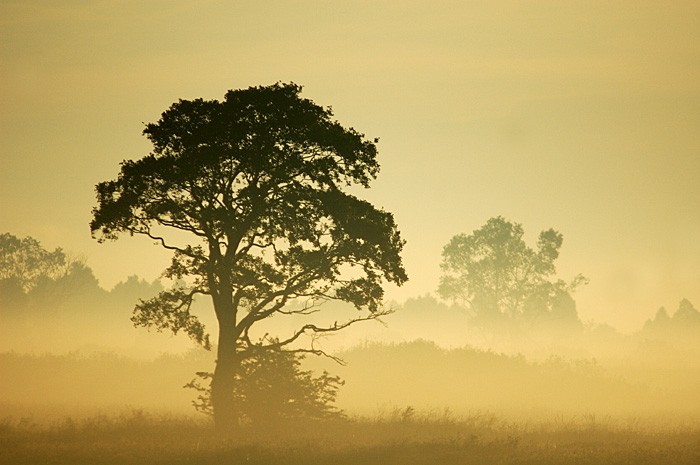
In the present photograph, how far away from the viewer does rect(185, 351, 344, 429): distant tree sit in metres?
23.2

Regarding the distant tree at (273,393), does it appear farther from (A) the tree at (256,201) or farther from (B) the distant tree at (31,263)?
(B) the distant tree at (31,263)

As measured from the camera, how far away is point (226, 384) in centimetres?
2286

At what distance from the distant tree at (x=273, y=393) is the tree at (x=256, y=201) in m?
0.58

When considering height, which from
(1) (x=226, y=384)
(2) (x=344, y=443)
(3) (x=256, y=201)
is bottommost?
(2) (x=344, y=443)

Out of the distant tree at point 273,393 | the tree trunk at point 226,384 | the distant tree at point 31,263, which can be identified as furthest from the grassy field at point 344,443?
the distant tree at point 31,263

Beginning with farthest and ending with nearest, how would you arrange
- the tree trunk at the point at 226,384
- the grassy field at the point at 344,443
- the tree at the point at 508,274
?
the tree at the point at 508,274 → the tree trunk at the point at 226,384 → the grassy field at the point at 344,443

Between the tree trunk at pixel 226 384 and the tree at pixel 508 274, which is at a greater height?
the tree at pixel 508 274

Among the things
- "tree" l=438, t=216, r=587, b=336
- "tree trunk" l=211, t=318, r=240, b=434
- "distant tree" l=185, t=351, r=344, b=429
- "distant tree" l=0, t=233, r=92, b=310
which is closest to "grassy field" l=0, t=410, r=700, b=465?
A: "distant tree" l=185, t=351, r=344, b=429

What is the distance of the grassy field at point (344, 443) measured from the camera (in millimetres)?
18031

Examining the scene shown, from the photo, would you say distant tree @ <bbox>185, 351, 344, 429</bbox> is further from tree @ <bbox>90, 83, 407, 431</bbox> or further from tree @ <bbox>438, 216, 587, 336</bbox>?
tree @ <bbox>438, 216, 587, 336</bbox>

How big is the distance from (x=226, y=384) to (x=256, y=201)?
6594 mm

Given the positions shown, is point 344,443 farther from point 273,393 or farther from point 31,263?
point 31,263

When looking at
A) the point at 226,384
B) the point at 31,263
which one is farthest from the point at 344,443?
the point at 31,263

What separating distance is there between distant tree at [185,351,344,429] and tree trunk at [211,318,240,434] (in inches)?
17.9
